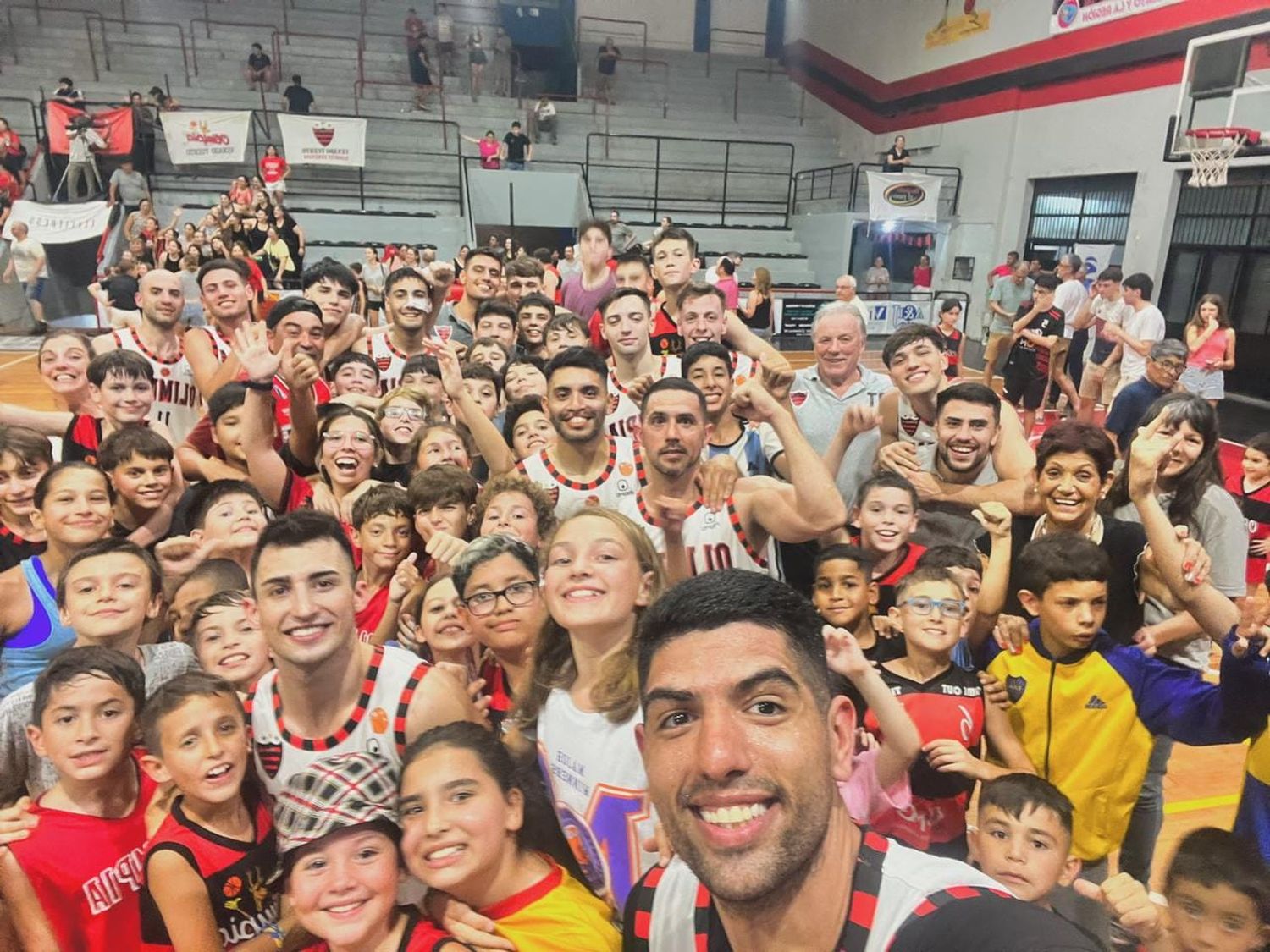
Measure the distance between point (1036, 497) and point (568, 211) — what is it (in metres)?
19.9

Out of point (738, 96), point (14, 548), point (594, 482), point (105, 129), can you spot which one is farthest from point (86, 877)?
point (738, 96)

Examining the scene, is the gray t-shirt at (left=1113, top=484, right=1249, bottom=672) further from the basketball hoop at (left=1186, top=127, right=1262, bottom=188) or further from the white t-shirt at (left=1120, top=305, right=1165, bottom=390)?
the basketball hoop at (left=1186, top=127, right=1262, bottom=188)

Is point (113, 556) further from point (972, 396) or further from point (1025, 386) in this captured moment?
point (1025, 386)

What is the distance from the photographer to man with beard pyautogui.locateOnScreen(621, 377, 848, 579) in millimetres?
3174

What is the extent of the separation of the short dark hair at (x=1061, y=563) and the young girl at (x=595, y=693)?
54.2 inches

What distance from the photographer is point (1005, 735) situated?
2.79 meters

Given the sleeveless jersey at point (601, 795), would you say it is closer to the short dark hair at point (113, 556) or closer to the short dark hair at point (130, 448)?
the short dark hair at point (113, 556)

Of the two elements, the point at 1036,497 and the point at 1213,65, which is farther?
the point at 1213,65

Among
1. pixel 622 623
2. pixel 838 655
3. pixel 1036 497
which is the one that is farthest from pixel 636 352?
pixel 838 655

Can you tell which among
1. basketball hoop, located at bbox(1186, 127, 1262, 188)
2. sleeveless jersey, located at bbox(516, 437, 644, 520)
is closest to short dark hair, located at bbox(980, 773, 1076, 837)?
sleeveless jersey, located at bbox(516, 437, 644, 520)

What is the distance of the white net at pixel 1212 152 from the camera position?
12.7 m

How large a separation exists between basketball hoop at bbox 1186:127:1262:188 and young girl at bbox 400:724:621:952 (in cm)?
1533

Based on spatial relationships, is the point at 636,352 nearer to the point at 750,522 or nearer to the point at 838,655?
the point at 750,522

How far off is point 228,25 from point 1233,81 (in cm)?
2585
